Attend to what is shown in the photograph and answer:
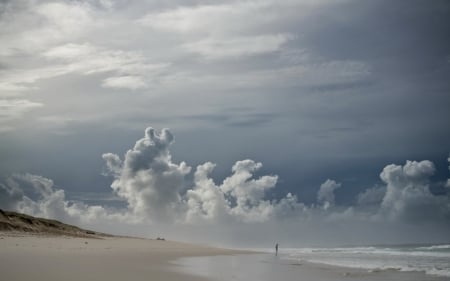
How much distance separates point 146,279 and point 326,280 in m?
8.54

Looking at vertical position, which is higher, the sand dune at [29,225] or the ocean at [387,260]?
the sand dune at [29,225]

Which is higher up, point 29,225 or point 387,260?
point 29,225

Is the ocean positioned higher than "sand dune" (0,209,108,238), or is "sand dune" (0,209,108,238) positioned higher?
"sand dune" (0,209,108,238)

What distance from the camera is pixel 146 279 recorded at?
60.3 feet

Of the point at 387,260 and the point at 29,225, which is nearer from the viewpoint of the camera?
the point at 387,260

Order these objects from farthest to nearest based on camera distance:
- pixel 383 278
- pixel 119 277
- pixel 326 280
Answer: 1. pixel 383 278
2. pixel 326 280
3. pixel 119 277

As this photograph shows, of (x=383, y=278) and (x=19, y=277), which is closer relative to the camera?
(x=19, y=277)

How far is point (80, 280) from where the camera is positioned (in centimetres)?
1645

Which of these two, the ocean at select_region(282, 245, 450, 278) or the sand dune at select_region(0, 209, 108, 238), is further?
the sand dune at select_region(0, 209, 108, 238)

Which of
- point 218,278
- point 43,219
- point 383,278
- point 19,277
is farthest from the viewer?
point 43,219

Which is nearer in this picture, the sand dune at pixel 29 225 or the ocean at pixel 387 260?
the ocean at pixel 387 260

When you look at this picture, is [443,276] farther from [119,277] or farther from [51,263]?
[51,263]

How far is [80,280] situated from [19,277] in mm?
2020

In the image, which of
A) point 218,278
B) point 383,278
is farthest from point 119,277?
point 383,278
